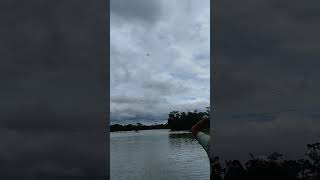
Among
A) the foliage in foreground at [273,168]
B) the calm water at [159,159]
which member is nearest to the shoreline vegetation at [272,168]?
the foliage in foreground at [273,168]

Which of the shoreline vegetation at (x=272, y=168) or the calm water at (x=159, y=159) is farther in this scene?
the calm water at (x=159, y=159)

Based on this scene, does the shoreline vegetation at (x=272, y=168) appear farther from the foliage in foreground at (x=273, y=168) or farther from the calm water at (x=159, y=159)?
the calm water at (x=159, y=159)

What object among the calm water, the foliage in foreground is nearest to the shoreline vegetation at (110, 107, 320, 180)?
the foliage in foreground

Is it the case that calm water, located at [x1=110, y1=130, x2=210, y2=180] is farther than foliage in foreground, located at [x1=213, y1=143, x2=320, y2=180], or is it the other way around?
calm water, located at [x1=110, y1=130, x2=210, y2=180]

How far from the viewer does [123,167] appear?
21.9m

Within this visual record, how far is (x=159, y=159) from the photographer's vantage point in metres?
23.7

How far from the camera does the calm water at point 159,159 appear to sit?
750 inches

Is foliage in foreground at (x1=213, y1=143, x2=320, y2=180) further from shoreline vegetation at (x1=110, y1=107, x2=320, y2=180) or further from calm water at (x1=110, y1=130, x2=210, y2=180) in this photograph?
calm water at (x1=110, y1=130, x2=210, y2=180)

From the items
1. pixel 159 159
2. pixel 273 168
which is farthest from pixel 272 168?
pixel 159 159

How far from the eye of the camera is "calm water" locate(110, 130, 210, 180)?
1905 cm

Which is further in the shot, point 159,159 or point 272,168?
point 159,159

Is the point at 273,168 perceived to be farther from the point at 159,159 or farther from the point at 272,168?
the point at 159,159
